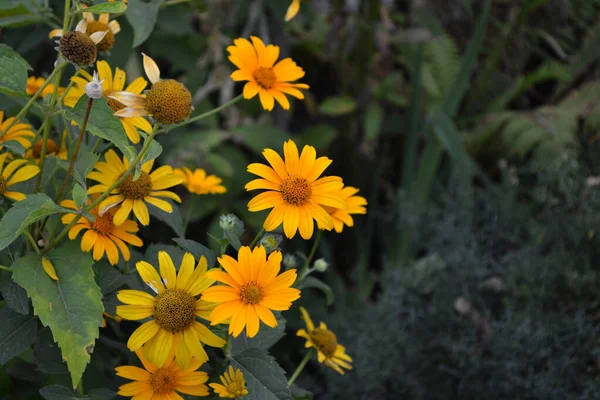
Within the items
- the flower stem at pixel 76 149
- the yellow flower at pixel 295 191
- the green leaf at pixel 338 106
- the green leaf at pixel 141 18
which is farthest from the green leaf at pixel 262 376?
the green leaf at pixel 338 106

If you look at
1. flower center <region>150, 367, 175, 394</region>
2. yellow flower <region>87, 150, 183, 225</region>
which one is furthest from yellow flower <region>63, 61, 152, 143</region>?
flower center <region>150, 367, 175, 394</region>

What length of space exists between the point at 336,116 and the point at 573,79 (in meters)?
0.95

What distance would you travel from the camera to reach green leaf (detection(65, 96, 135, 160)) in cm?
64

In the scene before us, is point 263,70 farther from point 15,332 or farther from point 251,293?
point 15,332

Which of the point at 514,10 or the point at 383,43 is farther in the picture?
the point at 514,10

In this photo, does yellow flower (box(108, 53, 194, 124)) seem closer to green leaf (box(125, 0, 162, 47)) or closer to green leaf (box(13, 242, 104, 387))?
green leaf (box(13, 242, 104, 387))

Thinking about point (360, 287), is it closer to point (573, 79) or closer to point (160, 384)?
point (573, 79)

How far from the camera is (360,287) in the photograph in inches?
83.8

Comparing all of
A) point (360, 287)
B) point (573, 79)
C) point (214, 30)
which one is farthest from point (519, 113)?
point (214, 30)

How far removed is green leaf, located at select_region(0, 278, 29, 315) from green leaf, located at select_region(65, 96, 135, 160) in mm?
181

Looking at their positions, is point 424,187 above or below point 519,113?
below

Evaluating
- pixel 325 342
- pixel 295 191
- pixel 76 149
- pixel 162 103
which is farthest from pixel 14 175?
pixel 325 342

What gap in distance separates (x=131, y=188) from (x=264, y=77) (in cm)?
20

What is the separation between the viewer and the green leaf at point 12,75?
2.22 ft
